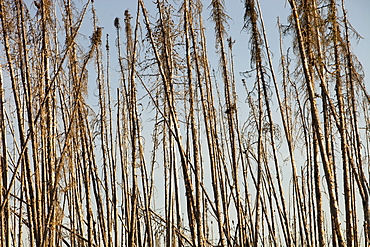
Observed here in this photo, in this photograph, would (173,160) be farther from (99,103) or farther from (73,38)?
(73,38)

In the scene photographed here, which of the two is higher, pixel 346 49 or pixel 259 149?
pixel 346 49

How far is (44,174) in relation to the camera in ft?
15.8

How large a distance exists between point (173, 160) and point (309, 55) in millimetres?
2643

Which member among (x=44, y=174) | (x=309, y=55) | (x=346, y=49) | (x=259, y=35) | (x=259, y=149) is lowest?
(x=44, y=174)

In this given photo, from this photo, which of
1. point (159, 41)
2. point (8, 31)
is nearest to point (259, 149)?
point (159, 41)

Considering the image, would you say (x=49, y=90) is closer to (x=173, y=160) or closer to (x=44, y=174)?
(x=44, y=174)

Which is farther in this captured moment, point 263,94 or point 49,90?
point 263,94

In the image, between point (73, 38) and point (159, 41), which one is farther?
point (159, 41)

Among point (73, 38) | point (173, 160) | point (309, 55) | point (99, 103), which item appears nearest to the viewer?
point (309, 55)

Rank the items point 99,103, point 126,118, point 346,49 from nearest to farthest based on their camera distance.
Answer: point 346,49 < point 99,103 < point 126,118

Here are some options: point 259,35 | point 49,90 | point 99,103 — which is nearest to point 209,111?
point 259,35

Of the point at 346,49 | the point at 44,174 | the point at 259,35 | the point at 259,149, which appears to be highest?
the point at 259,35

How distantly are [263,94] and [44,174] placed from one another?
3215 millimetres

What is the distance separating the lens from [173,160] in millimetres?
6617
